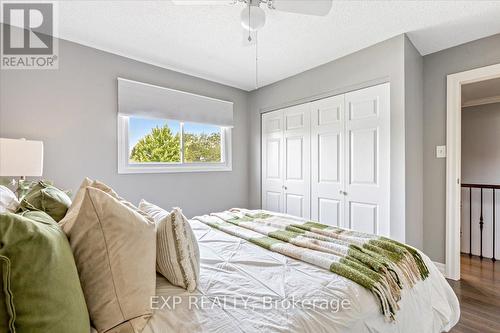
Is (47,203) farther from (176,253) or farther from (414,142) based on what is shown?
(414,142)

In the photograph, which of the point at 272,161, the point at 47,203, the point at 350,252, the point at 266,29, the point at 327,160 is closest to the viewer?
the point at 47,203

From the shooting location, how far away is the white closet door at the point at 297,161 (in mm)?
3416

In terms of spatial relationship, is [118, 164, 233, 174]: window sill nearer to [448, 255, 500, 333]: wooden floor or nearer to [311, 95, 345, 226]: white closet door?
[311, 95, 345, 226]: white closet door

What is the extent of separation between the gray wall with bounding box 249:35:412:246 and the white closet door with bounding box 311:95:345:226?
0.21 metres

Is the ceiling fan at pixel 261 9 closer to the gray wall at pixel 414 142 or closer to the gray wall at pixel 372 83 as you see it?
the gray wall at pixel 372 83

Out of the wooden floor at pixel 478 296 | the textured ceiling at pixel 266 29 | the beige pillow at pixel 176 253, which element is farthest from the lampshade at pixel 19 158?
the wooden floor at pixel 478 296

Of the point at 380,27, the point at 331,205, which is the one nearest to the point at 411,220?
the point at 331,205

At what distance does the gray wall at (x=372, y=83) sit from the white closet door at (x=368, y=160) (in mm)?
69

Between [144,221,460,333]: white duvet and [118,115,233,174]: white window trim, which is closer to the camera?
[144,221,460,333]: white duvet

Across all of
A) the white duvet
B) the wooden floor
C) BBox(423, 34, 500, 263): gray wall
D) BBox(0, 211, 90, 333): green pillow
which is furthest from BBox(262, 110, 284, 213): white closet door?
BBox(0, 211, 90, 333): green pillow

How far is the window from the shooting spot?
9.62ft

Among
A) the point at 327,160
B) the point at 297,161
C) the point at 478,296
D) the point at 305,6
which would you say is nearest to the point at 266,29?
the point at 305,6

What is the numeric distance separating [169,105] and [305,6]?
2.10 m

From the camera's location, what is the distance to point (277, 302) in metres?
0.95
